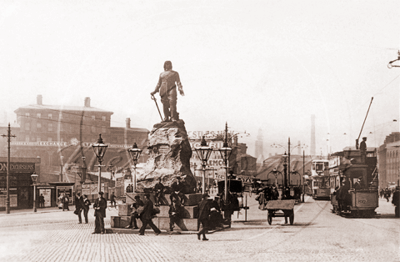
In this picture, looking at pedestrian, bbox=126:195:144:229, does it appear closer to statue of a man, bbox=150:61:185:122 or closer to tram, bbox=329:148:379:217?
statue of a man, bbox=150:61:185:122

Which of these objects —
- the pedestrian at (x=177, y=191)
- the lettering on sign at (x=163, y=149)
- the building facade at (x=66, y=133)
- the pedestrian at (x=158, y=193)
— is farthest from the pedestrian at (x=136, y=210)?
the building facade at (x=66, y=133)

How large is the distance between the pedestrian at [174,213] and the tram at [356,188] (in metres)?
11.3

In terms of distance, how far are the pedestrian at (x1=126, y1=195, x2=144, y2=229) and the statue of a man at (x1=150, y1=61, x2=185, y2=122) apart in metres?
4.91

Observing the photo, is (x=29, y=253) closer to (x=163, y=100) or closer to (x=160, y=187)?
(x=160, y=187)

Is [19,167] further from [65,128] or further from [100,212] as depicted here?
[65,128]

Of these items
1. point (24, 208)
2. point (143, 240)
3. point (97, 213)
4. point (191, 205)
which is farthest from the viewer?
point (24, 208)

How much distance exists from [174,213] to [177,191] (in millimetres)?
1316

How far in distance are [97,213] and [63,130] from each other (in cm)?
7160

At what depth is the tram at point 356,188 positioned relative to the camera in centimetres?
2611

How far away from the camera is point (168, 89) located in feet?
73.3

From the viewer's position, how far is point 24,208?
42750 mm

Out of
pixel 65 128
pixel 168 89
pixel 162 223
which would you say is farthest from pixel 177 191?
pixel 65 128

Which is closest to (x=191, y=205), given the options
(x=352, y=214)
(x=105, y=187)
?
(x=352, y=214)

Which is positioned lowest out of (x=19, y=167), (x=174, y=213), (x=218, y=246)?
(x=218, y=246)
